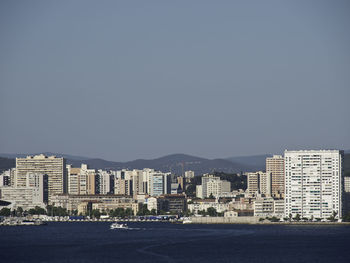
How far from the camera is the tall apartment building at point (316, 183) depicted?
9594 centimetres

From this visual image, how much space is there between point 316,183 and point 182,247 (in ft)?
120

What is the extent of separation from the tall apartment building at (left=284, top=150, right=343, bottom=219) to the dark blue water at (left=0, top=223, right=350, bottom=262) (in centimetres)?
1438

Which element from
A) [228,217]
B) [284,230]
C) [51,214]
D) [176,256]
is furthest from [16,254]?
[51,214]

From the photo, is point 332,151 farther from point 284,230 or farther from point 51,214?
point 51,214

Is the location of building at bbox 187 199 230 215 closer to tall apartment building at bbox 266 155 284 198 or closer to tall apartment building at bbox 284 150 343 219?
tall apartment building at bbox 266 155 284 198

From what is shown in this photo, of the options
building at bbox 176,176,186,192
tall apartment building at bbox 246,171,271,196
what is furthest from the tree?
building at bbox 176,176,186,192

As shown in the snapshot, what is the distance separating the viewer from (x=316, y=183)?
95875 mm

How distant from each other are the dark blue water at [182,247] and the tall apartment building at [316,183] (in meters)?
14.4

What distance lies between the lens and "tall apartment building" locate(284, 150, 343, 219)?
95938mm

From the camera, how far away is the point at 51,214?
128 meters

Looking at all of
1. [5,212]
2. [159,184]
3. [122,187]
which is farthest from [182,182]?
[5,212]

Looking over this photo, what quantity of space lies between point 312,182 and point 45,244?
3613 centimetres

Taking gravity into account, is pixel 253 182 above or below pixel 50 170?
below

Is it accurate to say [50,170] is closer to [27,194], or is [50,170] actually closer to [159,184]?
[27,194]
